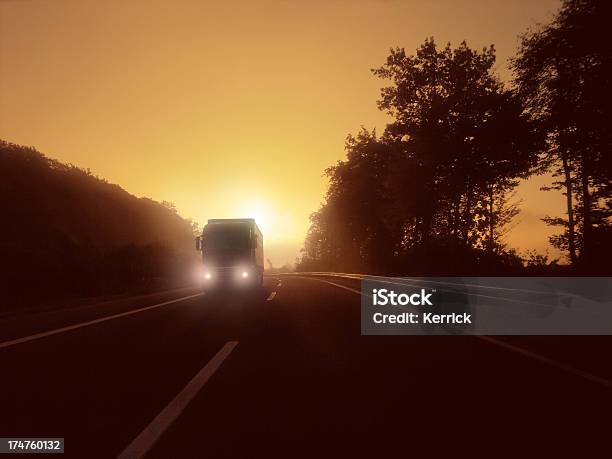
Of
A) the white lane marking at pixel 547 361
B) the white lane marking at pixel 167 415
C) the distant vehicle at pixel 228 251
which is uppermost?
the distant vehicle at pixel 228 251

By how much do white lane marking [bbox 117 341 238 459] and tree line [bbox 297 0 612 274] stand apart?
18963 mm

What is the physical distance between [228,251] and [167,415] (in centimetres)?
2027

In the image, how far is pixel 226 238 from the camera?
2544 cm

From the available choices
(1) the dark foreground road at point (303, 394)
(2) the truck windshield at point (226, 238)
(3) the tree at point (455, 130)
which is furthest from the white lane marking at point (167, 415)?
(3) the tree at point (455, 130)

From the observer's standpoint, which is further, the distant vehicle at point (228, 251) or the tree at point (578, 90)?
the distant vehicle at point (228, 251)

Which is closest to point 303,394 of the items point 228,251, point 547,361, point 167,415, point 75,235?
point 167,415

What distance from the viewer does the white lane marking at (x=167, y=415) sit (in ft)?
13.5

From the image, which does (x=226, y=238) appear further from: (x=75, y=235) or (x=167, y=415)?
(x=75, y=235)

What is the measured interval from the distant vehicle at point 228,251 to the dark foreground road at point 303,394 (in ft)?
47.7

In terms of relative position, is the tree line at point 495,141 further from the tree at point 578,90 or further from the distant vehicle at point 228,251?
the distant vehicle at point 228,251

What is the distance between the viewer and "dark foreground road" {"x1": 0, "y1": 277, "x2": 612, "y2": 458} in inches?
169

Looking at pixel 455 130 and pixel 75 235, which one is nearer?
pixel 455 130

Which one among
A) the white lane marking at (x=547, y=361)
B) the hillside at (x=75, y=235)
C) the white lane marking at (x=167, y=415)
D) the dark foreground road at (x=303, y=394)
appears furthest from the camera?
the hillside at (x=75, y=235)

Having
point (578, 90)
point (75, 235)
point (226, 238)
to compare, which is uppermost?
point (578, 90)
